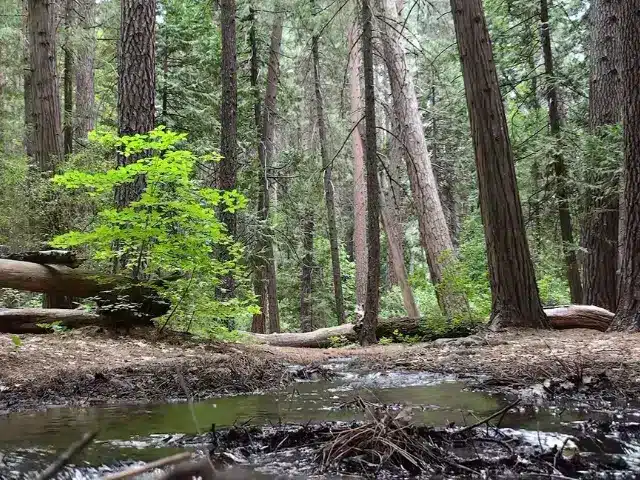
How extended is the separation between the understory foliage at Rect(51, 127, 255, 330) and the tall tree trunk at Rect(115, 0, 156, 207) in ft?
4.91

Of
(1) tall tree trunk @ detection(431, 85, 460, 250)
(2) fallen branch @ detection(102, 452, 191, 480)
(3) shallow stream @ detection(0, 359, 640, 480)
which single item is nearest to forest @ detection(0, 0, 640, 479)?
(2) fallen branch @ detection(102, 452, 191, 480)

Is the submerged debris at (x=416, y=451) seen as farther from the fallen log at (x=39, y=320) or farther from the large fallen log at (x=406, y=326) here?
the large fallen log at (x=406, y=326)

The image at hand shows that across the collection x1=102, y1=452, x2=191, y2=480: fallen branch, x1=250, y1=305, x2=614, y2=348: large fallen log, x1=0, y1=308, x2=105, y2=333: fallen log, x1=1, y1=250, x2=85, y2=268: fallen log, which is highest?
x1=1, y1=250, x2=85, y2=268: fallen log

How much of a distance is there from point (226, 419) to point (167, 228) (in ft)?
14.1

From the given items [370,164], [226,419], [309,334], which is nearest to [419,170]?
[370,164]

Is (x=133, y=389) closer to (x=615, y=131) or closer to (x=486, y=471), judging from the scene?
(x=486, y=471)

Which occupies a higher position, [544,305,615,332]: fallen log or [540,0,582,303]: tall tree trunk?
[540,0,582,303]: tall tree trunk

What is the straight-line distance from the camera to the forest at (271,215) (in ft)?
19.2

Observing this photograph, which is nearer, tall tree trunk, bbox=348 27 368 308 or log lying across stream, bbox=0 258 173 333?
log lying across stream, bbox=0 258 173 333

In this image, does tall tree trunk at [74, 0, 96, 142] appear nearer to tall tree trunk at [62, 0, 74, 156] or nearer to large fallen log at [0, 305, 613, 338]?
tall tree trunk at [62, 0, 74, 156]

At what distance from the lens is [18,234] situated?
36.6 ft

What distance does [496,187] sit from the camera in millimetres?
8531

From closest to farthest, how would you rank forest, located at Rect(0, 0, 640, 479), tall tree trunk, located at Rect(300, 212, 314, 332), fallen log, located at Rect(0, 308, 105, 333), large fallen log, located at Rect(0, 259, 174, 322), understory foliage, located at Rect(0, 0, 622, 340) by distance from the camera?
forest, located at Rect(0, 0, 640, 479) → understory foliage, located at Rect(0, 0, 622, 340) → large fallen log, located at Rect(0, 259, 174, 322) → fallen log, located at Rect(0, 308, 105, 333) → tall tree trunk, located at Rect(300, 212, 314, 332)

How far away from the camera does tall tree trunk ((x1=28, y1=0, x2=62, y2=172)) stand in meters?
11.7
